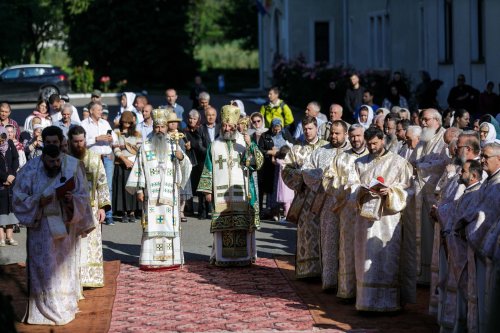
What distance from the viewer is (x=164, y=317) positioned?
11.5m

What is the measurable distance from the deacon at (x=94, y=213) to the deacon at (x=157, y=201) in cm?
106

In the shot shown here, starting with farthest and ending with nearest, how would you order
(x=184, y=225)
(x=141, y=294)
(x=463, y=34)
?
1. (x=463, y=34)
2. (x=184, y=225)
3. (x=141, y=294)

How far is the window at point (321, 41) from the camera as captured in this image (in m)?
42.7

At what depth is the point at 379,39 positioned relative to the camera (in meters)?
36.4

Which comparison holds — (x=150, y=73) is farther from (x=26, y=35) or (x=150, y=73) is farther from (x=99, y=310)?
(x=99, y=310)

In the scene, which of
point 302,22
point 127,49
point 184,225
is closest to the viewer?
point 184,225

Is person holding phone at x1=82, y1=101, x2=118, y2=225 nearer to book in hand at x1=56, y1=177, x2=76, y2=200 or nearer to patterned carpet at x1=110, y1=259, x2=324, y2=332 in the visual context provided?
patterned carpet at x1=110, y1=259, x2=324, y2=332

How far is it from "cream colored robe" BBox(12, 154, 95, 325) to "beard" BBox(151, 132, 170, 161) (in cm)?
281

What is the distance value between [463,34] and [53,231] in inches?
697

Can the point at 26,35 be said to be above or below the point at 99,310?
above

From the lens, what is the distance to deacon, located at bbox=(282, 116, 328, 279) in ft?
43.1

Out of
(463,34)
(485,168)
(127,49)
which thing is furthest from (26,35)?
(485,168)

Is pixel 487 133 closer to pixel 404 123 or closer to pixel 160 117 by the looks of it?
pixel 404 123

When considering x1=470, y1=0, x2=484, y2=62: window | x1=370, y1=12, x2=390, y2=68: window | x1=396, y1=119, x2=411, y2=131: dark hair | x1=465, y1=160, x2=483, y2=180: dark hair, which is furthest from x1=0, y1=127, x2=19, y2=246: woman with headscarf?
x1=370, y1=12, x2=390, y2=68: window
